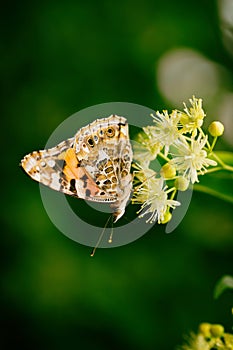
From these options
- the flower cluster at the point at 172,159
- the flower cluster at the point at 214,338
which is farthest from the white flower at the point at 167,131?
the flower cluster at the point at 214,338

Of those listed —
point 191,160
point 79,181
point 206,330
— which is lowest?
point 206,330

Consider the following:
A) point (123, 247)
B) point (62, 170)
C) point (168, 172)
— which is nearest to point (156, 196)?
point (168, 172)

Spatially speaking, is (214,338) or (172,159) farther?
(214,338)

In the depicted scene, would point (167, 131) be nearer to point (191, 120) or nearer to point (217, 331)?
point (191, 120)

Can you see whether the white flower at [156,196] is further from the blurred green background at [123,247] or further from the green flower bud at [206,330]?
the blurred green background at [123,247]

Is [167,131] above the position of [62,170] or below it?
above

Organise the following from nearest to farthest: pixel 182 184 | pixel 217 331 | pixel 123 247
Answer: pixel 182 184 < pixel 217 331 < pixel 123 247

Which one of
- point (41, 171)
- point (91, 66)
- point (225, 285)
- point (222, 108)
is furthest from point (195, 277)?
point (41, 171)
